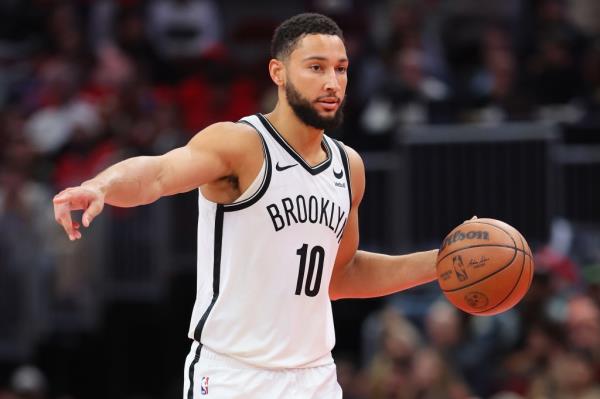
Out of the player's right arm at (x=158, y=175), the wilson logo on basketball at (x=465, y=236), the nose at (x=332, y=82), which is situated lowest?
the wilson logo on basketball at (x=465, y=236)

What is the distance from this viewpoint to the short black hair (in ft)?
21.1

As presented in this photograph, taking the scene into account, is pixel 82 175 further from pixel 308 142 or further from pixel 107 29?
pixel 308 142

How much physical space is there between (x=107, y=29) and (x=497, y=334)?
8988 millimetres

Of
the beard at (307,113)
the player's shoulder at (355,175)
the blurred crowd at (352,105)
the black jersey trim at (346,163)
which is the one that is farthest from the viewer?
the blurred crowd at (352,105)

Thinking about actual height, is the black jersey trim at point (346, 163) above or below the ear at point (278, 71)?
below

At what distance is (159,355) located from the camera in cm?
1388

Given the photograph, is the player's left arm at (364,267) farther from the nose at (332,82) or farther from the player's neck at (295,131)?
the nose at (332,82)

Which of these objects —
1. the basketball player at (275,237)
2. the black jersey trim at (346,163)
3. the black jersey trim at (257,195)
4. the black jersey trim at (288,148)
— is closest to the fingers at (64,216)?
the basketball player at (275,237)

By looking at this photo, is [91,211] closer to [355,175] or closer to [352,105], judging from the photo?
[355,175]

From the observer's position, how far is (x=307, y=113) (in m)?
6.41

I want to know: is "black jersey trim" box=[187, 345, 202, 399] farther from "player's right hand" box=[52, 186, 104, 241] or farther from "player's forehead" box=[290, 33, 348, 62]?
"player's forehead" box=[290, 33, 348, 62]

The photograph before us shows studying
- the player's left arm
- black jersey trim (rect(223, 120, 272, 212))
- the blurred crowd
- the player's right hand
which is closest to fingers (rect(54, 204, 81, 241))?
the player's right hand

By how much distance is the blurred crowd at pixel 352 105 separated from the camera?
11.0 meters

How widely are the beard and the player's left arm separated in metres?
0.50
